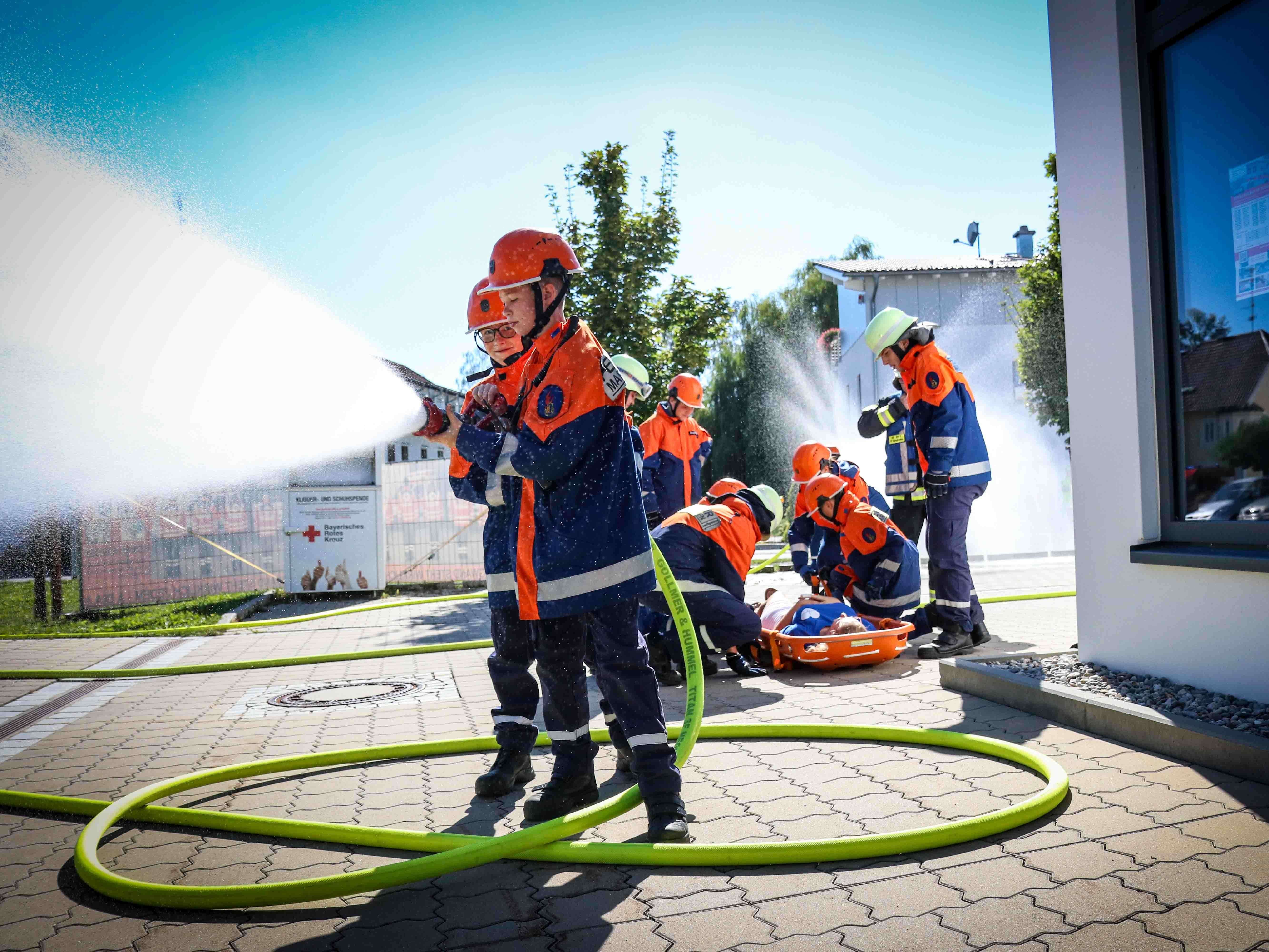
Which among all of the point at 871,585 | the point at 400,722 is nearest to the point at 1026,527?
the point at 871,585

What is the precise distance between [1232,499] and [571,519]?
3279mm

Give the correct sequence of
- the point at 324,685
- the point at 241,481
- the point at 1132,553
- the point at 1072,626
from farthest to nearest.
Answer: the point at 241,481, the point at 1072,626, the point at 324,685, the point at 1132,553

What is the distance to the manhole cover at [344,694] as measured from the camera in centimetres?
610

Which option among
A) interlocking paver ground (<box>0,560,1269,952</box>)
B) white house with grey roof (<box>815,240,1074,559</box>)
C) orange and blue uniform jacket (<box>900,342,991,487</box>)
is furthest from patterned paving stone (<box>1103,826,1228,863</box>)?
white house with grey roof (<box>815,240,1074,559</box>)

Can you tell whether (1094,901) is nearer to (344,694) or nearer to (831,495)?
(831,495)

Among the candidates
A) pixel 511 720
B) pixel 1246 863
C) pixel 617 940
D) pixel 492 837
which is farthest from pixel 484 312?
pixel 1246 863

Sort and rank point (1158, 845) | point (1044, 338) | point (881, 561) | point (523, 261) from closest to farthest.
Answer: point (1158, 845) < point (523, 261) < point (881, 561) < point (1044, 338)

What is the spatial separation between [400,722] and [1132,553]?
4016 mm

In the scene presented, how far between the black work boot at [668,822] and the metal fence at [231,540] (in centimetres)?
1177

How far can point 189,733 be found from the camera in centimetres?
534

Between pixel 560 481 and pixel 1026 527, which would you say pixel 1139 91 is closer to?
pixel 560 481

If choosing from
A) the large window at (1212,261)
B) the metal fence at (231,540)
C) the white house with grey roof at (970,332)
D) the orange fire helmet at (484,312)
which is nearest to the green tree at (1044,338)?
the white house with grey roof at (970,332)

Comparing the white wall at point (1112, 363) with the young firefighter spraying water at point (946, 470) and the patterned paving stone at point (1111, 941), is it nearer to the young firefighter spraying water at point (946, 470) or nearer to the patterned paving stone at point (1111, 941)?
the young firefighter spraying water at point (946, 470)

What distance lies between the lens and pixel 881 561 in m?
7.15
